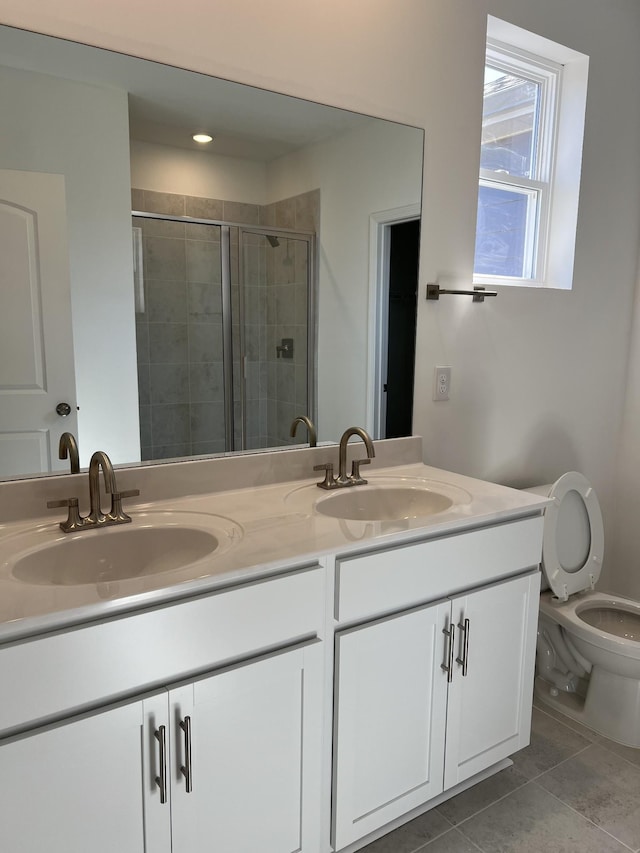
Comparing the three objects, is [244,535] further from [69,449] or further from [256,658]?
[69,449]

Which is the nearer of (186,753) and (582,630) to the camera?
(186,753)

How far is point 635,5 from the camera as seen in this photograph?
98.5 inches

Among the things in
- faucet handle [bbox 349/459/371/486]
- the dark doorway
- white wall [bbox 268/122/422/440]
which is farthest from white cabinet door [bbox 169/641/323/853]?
the dark doorway

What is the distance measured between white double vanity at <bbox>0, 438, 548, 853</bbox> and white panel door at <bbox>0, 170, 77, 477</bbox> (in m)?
0.10

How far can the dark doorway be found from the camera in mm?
2076

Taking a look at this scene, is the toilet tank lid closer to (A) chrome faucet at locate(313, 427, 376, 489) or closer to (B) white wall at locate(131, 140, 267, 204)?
(A) chrome faucet at locate(313, 427, 376, 489)

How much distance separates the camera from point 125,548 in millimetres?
1450

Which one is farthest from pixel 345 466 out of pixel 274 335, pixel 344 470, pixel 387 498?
pixel 274 335

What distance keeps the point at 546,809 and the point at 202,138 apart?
6.88ft

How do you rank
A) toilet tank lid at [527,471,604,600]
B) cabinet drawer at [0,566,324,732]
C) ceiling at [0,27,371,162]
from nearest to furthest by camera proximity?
cabinet drawer at [0,566,324,732] < ceiling at [0,27,371,162] < toilet tank lid at [527,471,604,600]

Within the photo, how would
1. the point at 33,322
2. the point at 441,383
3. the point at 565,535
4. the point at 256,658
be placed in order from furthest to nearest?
the point at 565,535 → the point at 441,383 → the point at 33,322 → the point at 256,658

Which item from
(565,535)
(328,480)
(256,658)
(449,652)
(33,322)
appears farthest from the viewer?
(565,535)

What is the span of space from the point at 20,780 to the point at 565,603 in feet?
6.12

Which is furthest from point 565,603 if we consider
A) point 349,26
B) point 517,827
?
point 349,26
